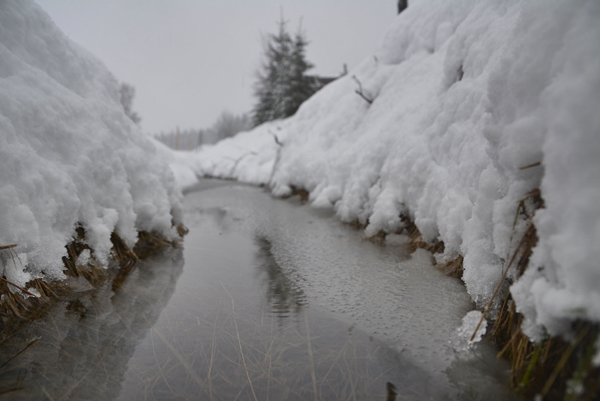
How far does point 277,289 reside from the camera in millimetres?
2592

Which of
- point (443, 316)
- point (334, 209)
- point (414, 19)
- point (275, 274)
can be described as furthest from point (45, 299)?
point (414, 19)

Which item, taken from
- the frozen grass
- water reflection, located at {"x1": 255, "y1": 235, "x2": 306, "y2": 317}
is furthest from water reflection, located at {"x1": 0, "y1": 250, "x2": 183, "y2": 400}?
water reflection, located at {"x1": 255, "y1": 235, "x2": 306, "y2": 317}

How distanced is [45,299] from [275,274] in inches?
62.8

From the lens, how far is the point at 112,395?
55.9 inches

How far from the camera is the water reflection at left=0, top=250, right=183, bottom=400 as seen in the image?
1.44 metres

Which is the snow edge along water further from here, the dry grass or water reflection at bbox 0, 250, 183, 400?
water reflection at bbox 0, 250, 183, 400

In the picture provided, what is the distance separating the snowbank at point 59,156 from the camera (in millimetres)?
2008

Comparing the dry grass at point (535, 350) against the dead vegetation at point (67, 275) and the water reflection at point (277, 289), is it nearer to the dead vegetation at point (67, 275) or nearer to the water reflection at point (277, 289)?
the water reflection at point (277, 289)

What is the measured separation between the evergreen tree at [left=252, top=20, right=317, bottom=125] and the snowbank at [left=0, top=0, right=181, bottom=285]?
17741mm

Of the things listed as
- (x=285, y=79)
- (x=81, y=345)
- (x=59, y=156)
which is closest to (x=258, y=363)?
(x=81, y=345)

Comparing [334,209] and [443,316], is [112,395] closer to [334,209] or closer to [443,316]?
[443,316]

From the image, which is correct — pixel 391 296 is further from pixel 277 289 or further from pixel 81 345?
pixel 81 345

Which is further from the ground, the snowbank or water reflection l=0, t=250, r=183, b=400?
the snowbank

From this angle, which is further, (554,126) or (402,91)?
(402,91)
